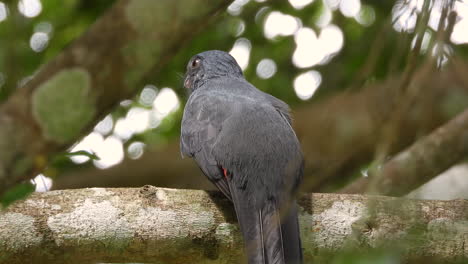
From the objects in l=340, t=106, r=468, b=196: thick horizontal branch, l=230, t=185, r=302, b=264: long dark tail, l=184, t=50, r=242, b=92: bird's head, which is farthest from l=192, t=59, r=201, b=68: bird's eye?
l=230, t=185, r=302, b=264: long dark tail

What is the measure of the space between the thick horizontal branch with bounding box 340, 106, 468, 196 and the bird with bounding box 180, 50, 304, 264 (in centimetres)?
92

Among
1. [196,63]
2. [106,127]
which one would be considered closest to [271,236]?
[196,63]

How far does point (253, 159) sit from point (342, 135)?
1783mm

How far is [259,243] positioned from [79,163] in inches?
129

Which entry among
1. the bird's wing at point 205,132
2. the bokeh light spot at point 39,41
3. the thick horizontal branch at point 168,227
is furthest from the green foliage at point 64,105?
the bokeh light spot at point 39,41

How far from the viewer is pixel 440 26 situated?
2332mm

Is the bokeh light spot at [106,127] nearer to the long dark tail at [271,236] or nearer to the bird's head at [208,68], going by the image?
the bird's head at [208,68]

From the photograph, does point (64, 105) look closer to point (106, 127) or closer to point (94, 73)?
point (94, 73)

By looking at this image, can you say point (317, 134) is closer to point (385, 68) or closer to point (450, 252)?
point (450, 252)

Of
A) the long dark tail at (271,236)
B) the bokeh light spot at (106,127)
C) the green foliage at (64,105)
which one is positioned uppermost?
the green foliage at (64,105)

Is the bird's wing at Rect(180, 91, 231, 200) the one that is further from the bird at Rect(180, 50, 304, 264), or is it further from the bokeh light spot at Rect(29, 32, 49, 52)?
the bokeh light spot at Rect(29, 32, 49, 52)

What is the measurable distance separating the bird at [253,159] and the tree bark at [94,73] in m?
0.48

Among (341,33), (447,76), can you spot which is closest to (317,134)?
(447,76)

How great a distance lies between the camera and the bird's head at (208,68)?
4.63m
